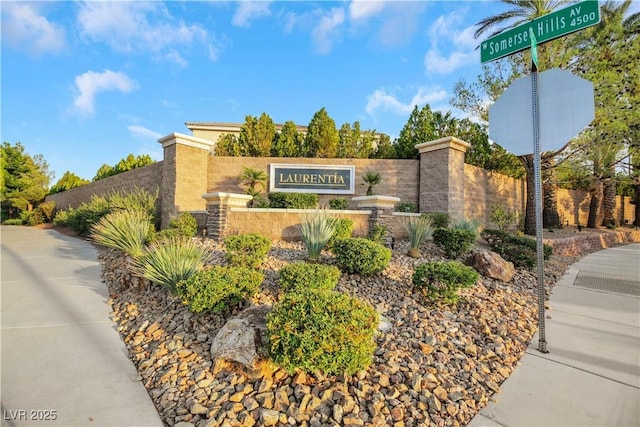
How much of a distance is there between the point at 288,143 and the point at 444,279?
9793 millimetres

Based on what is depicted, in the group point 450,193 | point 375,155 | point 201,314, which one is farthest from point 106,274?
point 375,155

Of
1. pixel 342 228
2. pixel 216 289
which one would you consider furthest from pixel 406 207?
pixel 216 289

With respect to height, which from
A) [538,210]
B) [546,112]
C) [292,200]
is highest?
[546,112]

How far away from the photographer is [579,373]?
2406mm

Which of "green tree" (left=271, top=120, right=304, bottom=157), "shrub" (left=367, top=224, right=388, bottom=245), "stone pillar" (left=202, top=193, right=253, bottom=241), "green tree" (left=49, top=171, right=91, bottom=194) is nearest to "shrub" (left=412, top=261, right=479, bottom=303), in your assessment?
"shrub" (left=367, top=224, right=388, bottom=245)

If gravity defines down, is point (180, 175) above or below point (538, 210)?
above

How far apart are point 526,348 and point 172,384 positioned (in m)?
3.30

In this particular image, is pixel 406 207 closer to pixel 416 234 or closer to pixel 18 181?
pixel 416 234

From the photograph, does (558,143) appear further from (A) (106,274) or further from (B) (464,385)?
(A) (106,274)

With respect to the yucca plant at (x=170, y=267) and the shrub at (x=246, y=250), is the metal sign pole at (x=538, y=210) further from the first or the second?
the yucca plant at (x=170, y=267)

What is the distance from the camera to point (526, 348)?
9.35ft

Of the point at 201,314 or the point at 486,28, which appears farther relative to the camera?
the point at 486,28

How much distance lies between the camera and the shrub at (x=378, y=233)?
6730mm

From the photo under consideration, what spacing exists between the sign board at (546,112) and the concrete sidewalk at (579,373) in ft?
6.34
